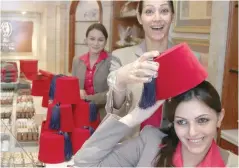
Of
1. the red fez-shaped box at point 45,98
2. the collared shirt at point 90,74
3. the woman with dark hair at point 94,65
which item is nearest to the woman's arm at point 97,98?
the woman with dark hair at point 94,65

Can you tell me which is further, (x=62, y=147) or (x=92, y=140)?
(x=62, y=147)

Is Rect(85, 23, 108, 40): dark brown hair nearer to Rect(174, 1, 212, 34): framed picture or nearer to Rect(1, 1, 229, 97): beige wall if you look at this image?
Rect(1, 1, 229, 97): beige wall

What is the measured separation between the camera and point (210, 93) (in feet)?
2.36

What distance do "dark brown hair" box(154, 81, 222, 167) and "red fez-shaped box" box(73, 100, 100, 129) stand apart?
1.44 ft

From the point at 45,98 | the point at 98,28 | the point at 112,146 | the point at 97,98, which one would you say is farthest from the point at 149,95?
the point at 98,28

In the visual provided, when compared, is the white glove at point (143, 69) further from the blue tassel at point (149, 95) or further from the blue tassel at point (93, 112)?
the blue tassel at point (93, 112)

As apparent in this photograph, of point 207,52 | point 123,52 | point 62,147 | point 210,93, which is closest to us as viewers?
point 210,93

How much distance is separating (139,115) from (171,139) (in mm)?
145

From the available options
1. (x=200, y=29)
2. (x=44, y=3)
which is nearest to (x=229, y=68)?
(x=200, y=29)

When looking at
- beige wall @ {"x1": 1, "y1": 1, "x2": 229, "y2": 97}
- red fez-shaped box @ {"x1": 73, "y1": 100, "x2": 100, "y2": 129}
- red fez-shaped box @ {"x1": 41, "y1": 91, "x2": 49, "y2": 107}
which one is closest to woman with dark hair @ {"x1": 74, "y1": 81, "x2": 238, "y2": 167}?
red fez-shaped box @ {"x1": 73, "y1": 100, "x2": 100, "y2": 129}

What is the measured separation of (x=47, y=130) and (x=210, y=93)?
24.1 inches

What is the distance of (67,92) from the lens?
1173 millimetres

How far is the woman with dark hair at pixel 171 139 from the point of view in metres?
0.71

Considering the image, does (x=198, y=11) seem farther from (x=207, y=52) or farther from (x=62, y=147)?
(x=62, y=147)
